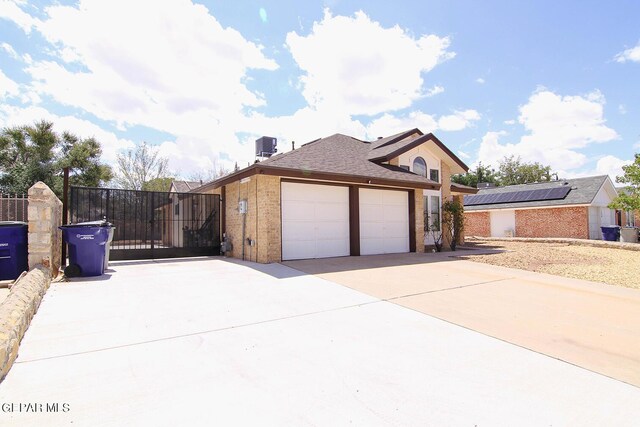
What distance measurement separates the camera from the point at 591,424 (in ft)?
7.72

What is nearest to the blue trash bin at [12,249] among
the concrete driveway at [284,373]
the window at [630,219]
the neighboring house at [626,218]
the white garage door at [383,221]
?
the concrete driveway at [284,373]

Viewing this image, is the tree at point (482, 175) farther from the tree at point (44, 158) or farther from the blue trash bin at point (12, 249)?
the blue trash bin at point (12, 249)

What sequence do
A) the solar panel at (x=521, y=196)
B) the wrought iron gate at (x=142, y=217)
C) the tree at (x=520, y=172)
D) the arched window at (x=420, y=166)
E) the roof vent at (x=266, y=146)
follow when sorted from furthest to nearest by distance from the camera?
the tree at (x=520, y=172) → the solar panel at (x=521, y=196) → the roof vent at (x=266, y=146) → the arched window at (x=420, y=166) → the wrought iron gate at (x=142, y=217)

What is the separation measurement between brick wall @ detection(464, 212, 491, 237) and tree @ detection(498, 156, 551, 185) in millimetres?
28156

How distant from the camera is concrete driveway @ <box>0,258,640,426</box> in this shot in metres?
2.43

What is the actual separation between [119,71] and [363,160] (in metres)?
10.7

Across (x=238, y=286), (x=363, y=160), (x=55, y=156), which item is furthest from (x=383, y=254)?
(x=55, y=156)

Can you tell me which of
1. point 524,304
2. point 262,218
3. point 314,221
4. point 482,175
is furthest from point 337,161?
point 482,175

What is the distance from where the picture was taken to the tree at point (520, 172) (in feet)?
160

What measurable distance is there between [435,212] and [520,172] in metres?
42.9

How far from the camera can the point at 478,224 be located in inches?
1100

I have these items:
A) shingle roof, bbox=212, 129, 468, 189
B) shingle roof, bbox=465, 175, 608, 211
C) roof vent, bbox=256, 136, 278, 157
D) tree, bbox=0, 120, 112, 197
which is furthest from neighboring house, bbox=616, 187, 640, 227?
tree, bbox=0, 120, 112, 197

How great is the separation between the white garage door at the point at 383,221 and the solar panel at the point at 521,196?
55.6ft

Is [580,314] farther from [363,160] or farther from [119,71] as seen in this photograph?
[119,71]
